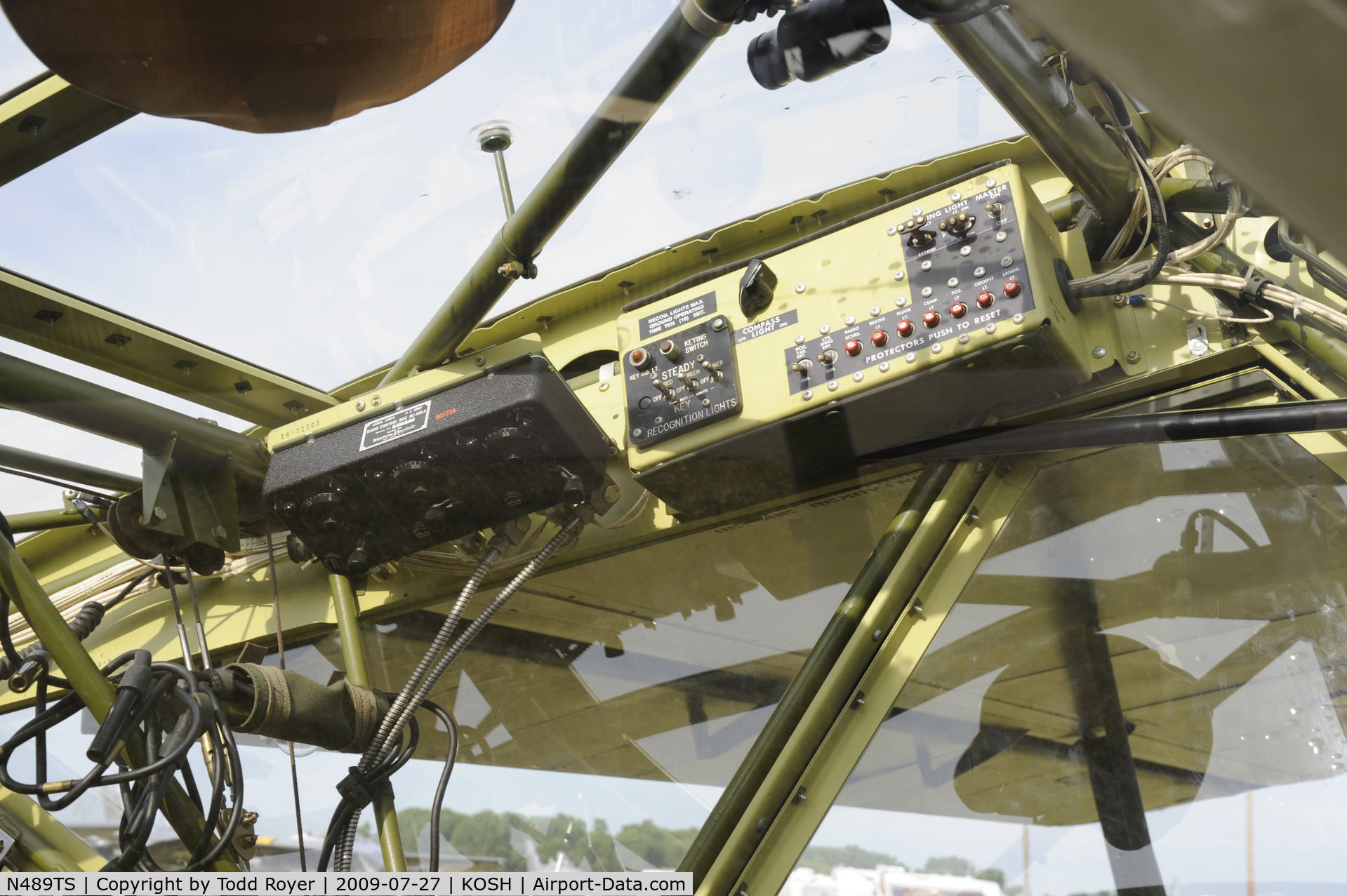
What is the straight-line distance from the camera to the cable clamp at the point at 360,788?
1.74m

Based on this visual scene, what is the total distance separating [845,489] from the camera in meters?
1.90

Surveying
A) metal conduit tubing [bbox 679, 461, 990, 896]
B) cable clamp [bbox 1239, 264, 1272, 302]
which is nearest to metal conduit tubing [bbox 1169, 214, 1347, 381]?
cable clamp [bbox 1239, 264, 1272, 302]

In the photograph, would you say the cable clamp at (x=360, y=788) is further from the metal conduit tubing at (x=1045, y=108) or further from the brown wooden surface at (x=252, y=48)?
the metal conduit tubing at (x=1045, y=108)

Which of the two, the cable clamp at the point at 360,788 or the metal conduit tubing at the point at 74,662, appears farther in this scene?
the cable clamp at the point at 360,788

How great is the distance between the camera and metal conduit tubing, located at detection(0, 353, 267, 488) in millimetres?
1791

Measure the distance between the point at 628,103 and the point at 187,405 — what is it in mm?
1481

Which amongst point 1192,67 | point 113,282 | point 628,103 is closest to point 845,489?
point 628,103

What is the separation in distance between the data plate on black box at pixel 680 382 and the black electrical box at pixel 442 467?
0.11 metres

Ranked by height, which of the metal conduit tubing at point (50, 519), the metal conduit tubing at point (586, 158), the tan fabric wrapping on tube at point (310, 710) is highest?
the metal conduit tubing at point (50, 519)

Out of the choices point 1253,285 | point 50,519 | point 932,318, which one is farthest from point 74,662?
point 1253,285

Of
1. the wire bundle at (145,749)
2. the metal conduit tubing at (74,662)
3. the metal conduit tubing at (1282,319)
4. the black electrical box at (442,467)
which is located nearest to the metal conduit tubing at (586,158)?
the black electrical box at (442,467)

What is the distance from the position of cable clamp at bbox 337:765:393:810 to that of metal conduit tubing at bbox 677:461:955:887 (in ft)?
1.82

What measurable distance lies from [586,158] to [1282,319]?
117cm

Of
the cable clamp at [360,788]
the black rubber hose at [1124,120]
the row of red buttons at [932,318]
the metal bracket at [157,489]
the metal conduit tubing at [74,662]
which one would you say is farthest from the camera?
the metal bracket at [157,489]
